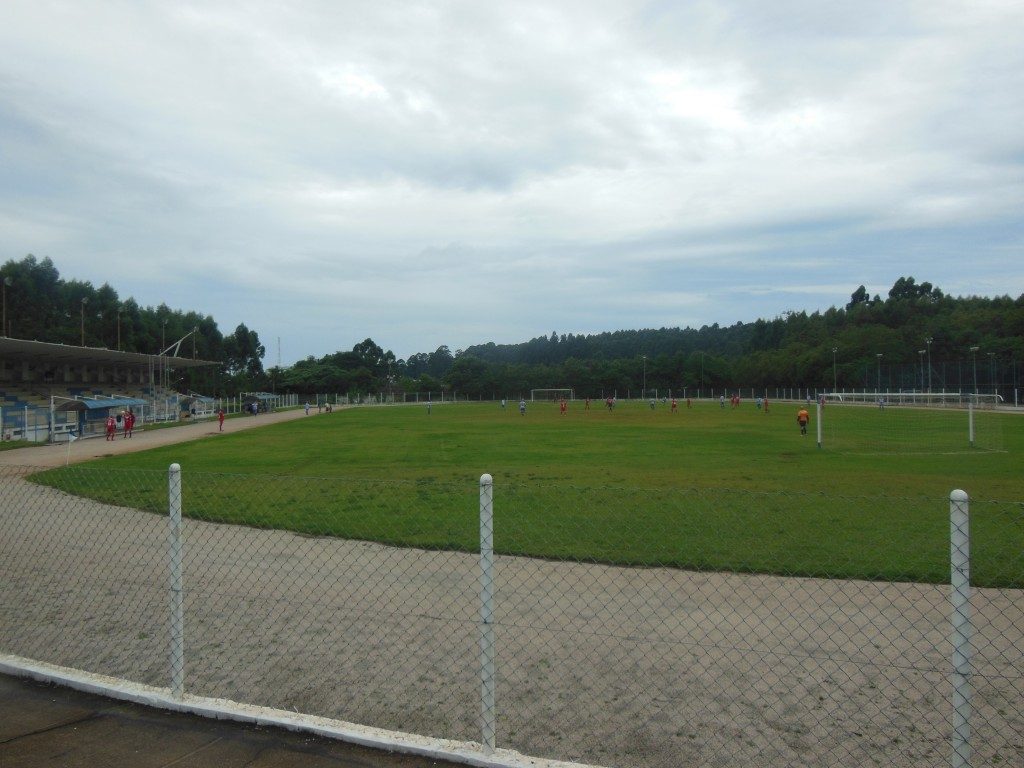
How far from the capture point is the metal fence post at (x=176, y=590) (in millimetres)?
4707

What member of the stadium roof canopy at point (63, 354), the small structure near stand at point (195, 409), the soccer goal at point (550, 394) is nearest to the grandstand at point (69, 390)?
the stadium roof canopy at point (63, 354)

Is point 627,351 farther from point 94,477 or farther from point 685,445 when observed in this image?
point 94,477

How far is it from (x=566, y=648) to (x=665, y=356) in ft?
450

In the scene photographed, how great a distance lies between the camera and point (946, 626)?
6.89 m

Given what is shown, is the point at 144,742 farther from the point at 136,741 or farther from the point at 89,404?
the point at 89,404

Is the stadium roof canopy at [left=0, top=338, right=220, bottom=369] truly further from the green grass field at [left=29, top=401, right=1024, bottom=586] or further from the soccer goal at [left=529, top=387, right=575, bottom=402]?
the soccer goal at [left=529, top=387, right=575, bottom=402]

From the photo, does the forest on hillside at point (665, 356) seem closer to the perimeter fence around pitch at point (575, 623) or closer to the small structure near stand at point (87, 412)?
the small structure near stand at point (87, 412)

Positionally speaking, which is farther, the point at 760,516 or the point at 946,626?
the point at 760,516

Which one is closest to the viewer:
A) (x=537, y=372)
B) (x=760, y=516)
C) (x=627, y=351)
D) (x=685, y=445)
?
(x=760, y=516)

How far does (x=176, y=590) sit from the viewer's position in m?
4.86

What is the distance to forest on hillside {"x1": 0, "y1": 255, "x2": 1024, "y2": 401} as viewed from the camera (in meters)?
90.3

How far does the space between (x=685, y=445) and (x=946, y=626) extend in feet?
73.1

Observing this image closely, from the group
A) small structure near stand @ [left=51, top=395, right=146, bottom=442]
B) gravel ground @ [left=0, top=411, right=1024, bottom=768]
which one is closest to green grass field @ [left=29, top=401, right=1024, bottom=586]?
gravel ground @ [left=0, top=411, right=1024, bottom=768]

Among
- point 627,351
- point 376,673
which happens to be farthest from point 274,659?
point 627,351
